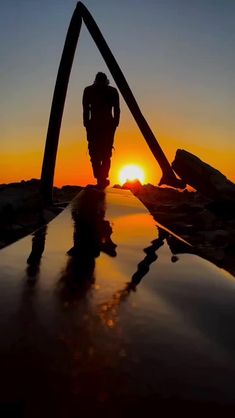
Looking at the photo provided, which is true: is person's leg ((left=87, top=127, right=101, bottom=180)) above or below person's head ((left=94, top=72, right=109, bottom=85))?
below

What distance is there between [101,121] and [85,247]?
6212 mm

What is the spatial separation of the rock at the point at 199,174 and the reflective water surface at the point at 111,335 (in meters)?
6.42

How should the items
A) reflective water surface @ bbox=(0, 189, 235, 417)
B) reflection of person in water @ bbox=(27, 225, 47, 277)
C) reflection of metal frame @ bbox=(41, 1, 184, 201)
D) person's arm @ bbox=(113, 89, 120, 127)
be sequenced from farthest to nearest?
person's arm @ bbox=(113, 89, 120, 127) → reflection of metal frame @ bbox=(41, 1, 184, 201) → reflection of person in water @ bbox=(27, 225, 47, 277) → reflective water surface @ bbox=(0, 189, 235, 417)

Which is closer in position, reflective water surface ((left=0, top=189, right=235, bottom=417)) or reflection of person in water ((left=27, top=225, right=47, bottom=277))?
reflective water surface ((left=0, top=189, right=235, bottom=417))

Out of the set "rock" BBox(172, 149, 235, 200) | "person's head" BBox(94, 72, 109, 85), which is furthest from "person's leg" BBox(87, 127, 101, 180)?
"rock" BBox(172, 149, 235, 200)

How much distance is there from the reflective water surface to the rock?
6416 millimetres

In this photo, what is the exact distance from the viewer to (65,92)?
6.43m

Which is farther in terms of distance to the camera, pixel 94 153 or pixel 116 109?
pixel 94 153

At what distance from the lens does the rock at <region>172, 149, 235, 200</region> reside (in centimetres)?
752

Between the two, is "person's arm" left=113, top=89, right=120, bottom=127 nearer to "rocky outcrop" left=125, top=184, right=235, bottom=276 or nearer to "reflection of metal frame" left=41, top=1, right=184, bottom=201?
"reflection of metal frame" left=41, top=1, right=184, bottom=201

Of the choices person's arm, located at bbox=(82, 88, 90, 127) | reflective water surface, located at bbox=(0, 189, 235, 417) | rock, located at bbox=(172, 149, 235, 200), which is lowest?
reflective water surface, located at bbox=(0, 189, 235, 417)

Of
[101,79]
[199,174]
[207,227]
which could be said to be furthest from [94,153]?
[207,227]

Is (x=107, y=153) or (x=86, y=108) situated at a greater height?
(x=86, y=108)

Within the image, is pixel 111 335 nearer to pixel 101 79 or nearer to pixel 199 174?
pixel 101 79
